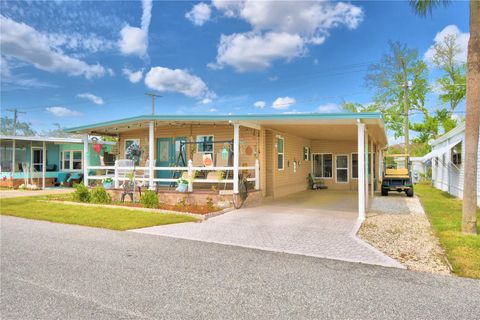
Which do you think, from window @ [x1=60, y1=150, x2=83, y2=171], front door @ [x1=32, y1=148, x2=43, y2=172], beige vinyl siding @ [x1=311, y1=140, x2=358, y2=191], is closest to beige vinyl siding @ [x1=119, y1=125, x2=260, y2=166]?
beige vinyl siding @ [x1=311, y1=140, x2=358, y2=191]

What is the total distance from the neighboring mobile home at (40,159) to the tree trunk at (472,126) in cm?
1812

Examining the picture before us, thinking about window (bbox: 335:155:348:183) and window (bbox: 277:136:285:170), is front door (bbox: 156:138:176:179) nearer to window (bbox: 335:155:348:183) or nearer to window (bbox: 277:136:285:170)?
window (bbox: 277:136:285:170)

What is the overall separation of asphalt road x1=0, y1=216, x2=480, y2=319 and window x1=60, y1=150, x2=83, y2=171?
17.6 m

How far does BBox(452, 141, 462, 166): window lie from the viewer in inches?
583

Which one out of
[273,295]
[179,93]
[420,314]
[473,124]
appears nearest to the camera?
[420,314]

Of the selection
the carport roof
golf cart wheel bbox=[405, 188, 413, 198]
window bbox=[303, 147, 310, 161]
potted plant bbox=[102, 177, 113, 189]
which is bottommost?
golf cart wheel bbox=[405, 188, 413, 198]

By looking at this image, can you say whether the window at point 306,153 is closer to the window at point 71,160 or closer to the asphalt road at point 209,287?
the asphalt road at point 209,287

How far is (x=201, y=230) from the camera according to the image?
7723 millimetres

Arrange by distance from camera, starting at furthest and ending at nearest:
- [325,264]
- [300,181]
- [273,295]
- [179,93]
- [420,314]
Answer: [179,93]
[300,181]
[325,264]
[273,295]
[420,314]

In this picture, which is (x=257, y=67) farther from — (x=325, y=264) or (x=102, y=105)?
(x=325, y=264)

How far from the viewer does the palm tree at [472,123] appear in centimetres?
710

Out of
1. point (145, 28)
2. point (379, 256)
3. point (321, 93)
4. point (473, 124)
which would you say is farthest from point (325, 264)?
point (321, 93)

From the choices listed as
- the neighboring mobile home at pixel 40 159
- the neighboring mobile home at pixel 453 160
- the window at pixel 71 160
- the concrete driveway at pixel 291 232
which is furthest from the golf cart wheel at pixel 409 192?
the window at pixel 71 160

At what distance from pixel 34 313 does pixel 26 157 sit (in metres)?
21.6
